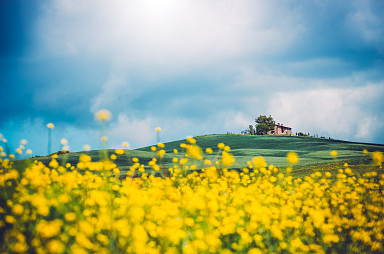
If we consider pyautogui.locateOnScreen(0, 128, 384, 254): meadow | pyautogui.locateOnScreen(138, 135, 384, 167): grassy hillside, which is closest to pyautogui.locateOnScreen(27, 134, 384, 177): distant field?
pyautogui.locateOnScreen(138, 135, 384, 167): grassy hillside

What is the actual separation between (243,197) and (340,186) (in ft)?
9.91

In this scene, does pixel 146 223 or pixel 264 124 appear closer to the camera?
pixel 146 223

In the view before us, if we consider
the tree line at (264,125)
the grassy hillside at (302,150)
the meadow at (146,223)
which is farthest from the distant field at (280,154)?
the tree line at (264,125)

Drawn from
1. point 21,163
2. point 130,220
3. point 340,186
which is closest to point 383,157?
point 340,186

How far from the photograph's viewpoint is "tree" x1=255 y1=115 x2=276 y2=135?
2173 inches

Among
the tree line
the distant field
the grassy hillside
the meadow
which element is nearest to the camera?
the meadow

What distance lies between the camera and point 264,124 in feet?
181

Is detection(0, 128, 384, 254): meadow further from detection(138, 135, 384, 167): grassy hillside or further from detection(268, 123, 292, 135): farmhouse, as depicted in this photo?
detection(268, 123, 292, 135): farmhouse

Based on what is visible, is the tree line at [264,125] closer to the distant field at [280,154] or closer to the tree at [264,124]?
the tree at [264,124]

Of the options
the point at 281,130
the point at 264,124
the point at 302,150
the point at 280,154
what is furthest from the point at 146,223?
the point at 281,130

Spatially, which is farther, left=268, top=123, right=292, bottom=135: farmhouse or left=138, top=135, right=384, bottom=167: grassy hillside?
left=268, top=123, right=292, bottom=135: farmhouse

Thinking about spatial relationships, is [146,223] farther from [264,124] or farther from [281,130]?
[281,130]

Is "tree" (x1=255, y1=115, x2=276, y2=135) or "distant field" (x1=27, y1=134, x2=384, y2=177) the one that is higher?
"tree" (x1=255, y1=115, x2=276, y2=135)

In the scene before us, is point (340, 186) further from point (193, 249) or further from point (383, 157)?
point (193, 249)
